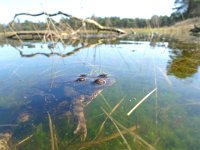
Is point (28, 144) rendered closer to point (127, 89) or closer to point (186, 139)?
point (186, 139)

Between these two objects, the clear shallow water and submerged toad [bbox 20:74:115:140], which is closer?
the clear shallow water

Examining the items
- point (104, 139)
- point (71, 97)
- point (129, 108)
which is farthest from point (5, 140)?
point (129, 108)

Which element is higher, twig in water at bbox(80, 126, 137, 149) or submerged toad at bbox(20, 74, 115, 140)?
submerged toad at bbox(20, 74, 115, 140)

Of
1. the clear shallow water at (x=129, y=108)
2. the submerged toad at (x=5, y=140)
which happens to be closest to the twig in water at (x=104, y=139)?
the clear shallow water at (x=129, y=108)

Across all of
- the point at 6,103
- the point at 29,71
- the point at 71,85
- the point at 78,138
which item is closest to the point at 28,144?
the point at 78,138

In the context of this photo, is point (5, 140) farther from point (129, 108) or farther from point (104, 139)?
point (129, 108)

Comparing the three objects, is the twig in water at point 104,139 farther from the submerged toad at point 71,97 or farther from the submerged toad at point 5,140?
the submerged toad at point 5,140

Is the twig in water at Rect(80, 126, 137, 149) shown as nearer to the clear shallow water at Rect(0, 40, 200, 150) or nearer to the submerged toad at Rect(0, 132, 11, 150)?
the clear shallow water at Rect(0, 40, 200, 150)

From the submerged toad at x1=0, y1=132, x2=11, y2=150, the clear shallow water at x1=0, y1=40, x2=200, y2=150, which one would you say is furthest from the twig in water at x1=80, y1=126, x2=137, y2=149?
the submerged toad at x1=0, y1=132, x2=11, y2=150
